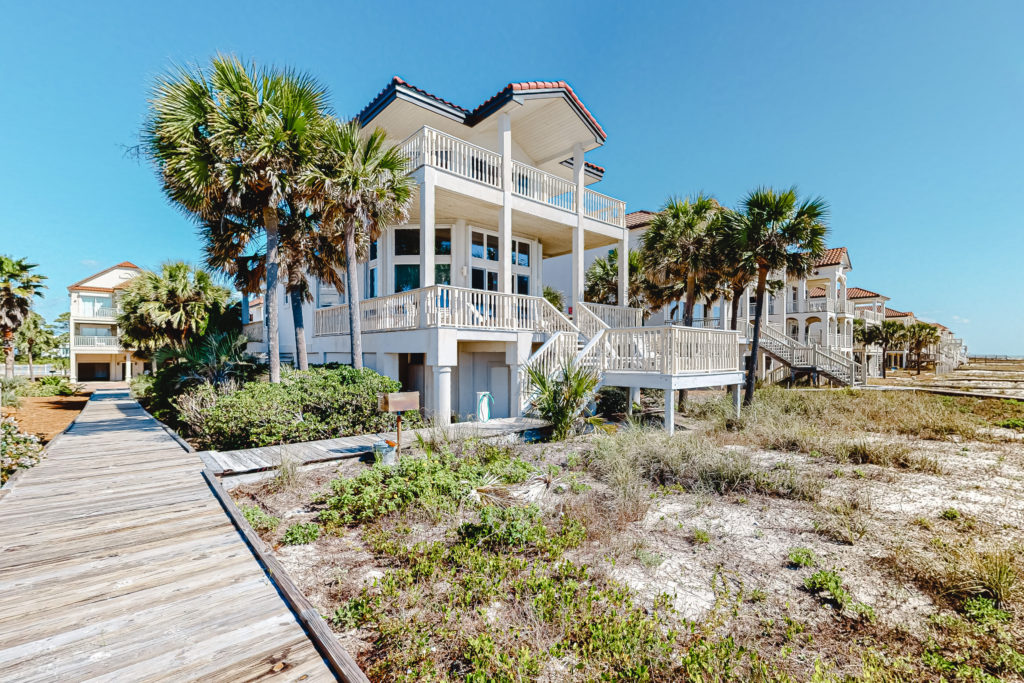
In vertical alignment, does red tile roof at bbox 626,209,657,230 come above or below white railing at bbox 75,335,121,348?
above

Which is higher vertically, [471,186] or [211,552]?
[471,186]

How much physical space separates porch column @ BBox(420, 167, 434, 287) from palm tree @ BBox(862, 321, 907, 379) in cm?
4491

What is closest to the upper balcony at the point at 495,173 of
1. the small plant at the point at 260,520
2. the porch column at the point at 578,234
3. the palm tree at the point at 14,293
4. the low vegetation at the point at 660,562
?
the porch column at the point at 578,234

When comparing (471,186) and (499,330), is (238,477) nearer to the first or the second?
(499,330)

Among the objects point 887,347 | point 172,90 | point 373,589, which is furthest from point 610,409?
point 887,347

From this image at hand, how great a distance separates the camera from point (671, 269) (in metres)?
16.0

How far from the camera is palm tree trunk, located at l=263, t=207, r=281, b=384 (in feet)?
35.4

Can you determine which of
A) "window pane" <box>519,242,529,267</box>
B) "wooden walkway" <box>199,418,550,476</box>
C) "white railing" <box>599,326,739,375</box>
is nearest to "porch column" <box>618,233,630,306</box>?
"window pane" <box>519,242,529,267</box>

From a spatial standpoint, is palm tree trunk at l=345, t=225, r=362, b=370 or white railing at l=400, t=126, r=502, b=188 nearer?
palm tree trunk at l=345, t=225, r=362, b=370

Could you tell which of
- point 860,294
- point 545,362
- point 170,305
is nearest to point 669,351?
point 545,362

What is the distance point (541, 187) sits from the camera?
15.0m

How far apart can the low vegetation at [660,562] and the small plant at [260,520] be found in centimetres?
5

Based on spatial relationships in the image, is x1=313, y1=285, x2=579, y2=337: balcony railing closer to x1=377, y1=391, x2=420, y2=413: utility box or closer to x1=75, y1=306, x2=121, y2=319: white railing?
x1=377, y1=391, x2=420, y2=413: utility box

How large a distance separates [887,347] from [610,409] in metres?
49.0
